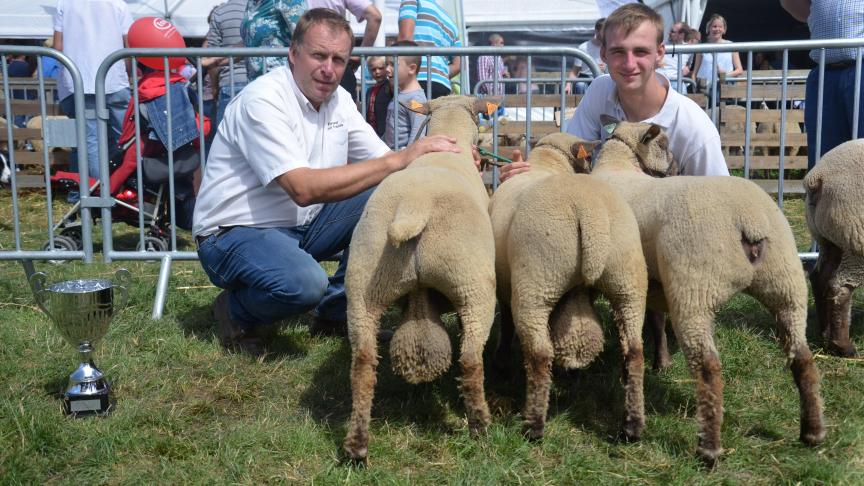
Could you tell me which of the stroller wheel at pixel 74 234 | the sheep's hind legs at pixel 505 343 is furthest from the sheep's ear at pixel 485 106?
the stroller wheel at pixel 74 234

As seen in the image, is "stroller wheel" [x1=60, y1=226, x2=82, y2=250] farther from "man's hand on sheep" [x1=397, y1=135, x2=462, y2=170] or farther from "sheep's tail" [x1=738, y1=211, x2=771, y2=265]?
"sheep's tail" [x1=738, y1=211, x2=771, y2=265]

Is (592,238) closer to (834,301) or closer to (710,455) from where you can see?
(710,455)

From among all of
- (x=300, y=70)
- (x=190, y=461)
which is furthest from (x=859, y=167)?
(x=190, y=461)

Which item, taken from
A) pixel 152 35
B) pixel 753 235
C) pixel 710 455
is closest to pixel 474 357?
pixel 710 455

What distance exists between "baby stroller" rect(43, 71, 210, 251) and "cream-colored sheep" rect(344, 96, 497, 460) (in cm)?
336

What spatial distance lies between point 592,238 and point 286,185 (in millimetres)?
1604

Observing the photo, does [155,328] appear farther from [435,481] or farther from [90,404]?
[435,481]

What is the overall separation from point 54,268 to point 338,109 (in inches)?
118

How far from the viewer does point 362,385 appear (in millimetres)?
2938

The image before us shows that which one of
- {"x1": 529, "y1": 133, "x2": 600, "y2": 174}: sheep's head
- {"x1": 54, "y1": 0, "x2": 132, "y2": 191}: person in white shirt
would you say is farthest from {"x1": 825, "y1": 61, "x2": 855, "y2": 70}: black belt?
{"x1": 54, "y1": 0, "x2": 132, "y2": 191}: person in white shirt

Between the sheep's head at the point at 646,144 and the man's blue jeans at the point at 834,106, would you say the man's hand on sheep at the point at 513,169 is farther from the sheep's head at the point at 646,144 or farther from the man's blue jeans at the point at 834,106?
the man's blue jeans at the point at 834,106

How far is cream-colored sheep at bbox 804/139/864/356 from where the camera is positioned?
3.71 m

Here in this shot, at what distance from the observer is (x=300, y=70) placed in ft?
13.2

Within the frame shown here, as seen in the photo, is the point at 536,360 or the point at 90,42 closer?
the point at 536,360
